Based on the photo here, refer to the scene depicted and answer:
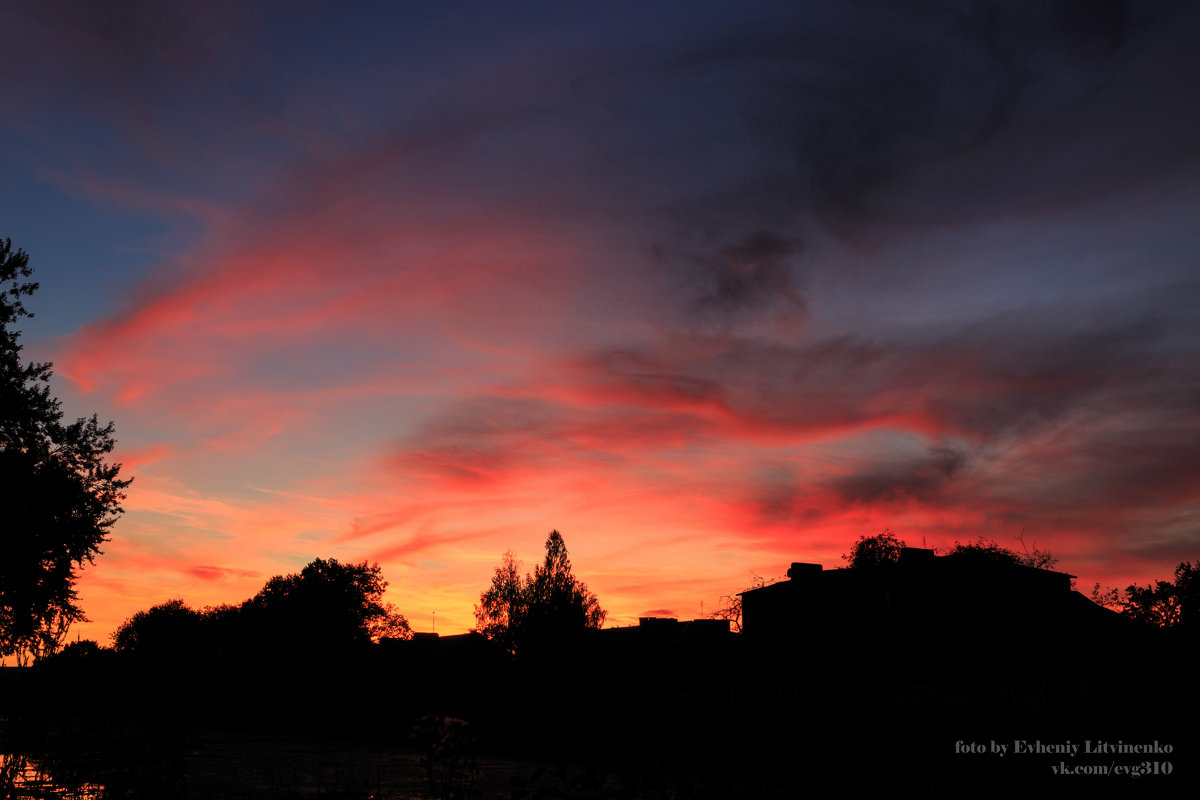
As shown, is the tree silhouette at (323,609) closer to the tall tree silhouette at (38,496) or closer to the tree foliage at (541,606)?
the tree foliage at (541,606)

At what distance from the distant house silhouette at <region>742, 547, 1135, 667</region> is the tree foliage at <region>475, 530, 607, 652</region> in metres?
22.8

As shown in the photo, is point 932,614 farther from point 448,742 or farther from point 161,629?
point 161,629

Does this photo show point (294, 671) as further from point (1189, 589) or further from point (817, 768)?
point (1189, 589)

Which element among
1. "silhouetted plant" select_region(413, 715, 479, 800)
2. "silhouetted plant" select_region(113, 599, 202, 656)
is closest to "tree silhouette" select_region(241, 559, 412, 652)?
"silhouetted plant" select_region(113, 599, 202, 656)

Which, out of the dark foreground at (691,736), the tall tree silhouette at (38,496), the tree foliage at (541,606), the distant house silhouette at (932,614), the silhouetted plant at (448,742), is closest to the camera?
the silhouetted plant at (448,742)

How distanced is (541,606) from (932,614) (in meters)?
41.8

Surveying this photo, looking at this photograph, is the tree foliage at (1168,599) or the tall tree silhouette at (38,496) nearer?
the tall tree silhouette at (38,496)

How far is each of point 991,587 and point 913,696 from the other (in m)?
28.0

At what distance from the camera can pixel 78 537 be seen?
30703 millimetres

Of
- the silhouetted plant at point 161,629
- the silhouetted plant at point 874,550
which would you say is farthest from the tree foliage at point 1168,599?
the silhouetted plant at point 161,629

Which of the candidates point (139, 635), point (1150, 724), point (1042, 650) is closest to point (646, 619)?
point (1042, 650)

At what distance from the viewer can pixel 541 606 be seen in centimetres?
8075

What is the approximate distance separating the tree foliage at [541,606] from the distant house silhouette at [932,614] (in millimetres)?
22808

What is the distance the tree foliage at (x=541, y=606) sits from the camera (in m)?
78.6
